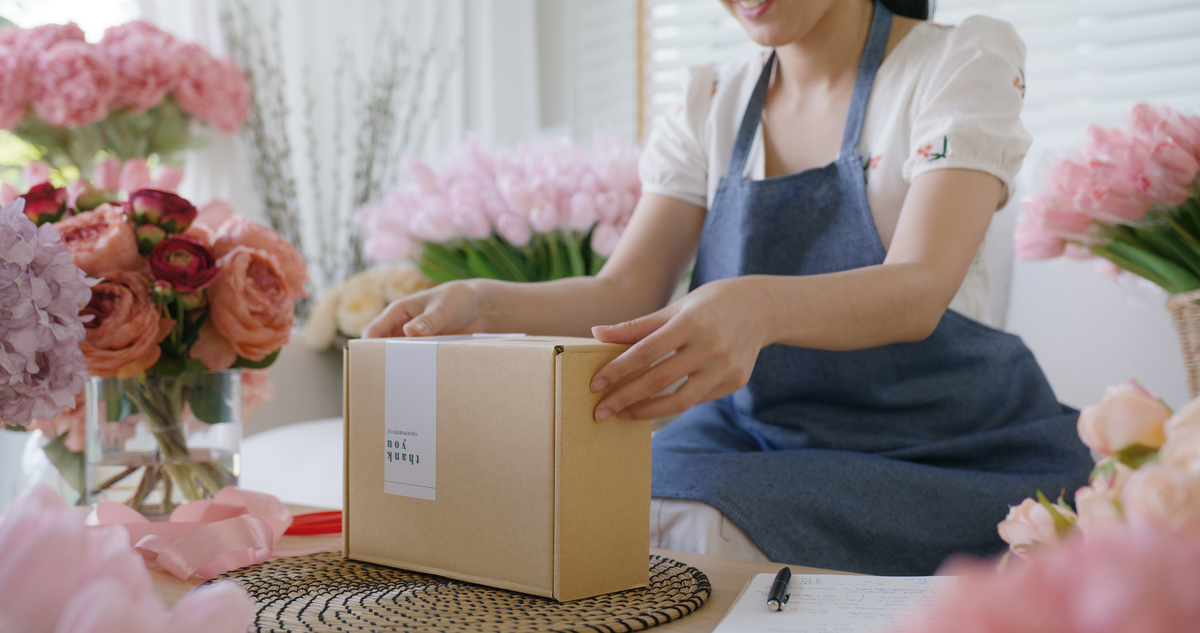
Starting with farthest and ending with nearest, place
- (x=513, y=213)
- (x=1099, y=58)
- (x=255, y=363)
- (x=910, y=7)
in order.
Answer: (x=1099, y=58), (x=513, y=213), (x=910, y=7), (x=255, y=363)

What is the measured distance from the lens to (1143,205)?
983 mm

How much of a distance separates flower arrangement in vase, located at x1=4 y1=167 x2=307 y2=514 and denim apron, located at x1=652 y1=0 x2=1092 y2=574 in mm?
415

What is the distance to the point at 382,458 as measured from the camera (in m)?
0.65

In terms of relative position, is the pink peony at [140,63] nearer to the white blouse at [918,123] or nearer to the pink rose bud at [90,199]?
the pink rose bud at [90,199]

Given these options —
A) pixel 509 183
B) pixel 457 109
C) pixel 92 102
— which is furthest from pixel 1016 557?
pixel 457 109

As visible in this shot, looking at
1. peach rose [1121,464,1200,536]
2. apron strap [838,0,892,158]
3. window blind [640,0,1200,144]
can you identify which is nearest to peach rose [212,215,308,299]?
apron strap [838,0,892,158]

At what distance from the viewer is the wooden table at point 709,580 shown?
1.75 ft

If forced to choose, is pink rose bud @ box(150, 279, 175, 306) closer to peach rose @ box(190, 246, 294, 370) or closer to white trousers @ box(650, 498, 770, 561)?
peach rose @ box(190, 246, 294, 370)

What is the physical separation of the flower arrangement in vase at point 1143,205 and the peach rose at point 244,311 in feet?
2.85

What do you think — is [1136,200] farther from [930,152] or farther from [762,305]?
[762,305]

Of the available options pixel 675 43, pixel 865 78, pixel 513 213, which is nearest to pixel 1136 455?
pixel 865 78

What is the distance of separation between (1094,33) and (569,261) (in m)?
1.25

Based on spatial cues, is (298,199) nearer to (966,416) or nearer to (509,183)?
(509,183)

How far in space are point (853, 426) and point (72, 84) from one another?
136 cm
